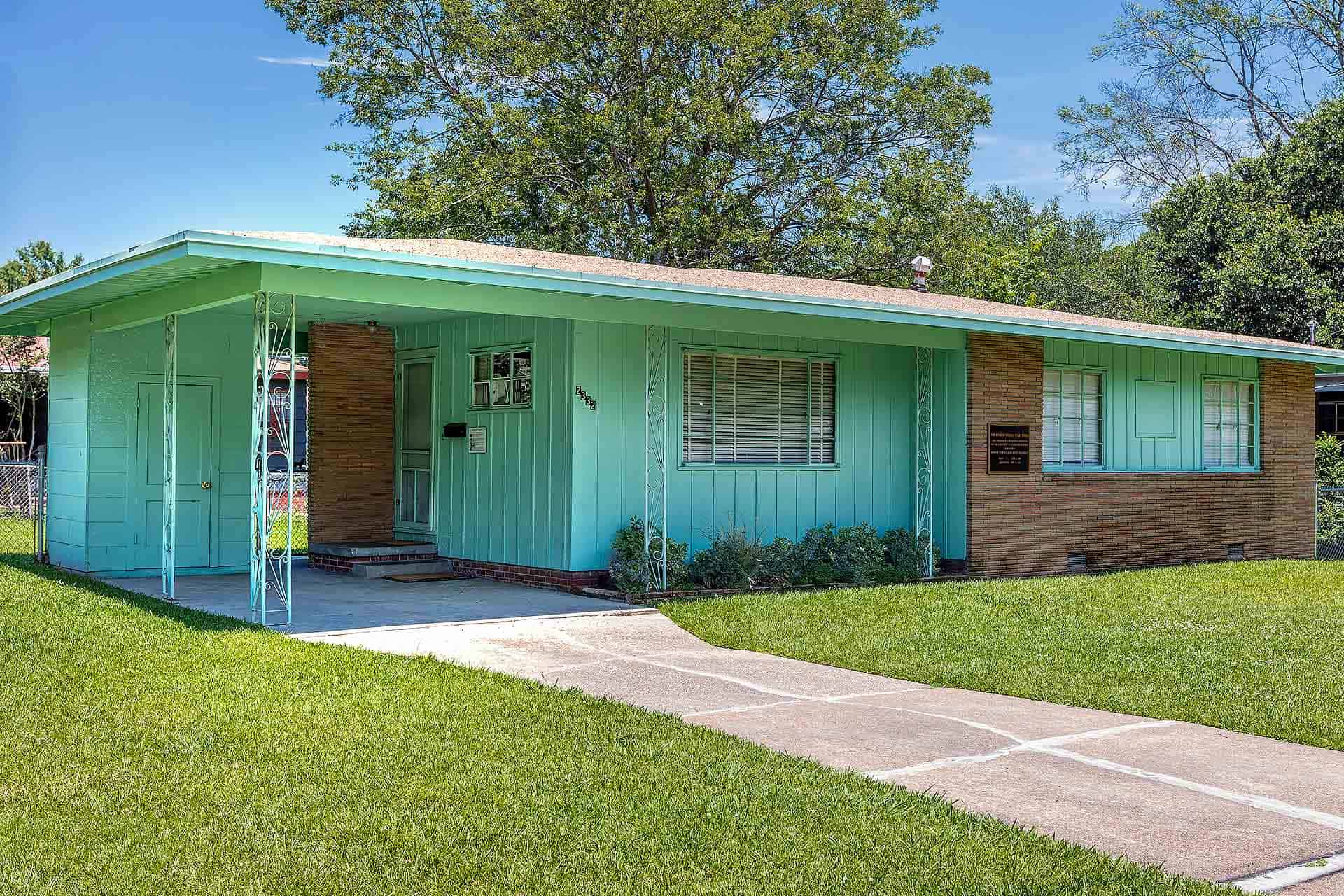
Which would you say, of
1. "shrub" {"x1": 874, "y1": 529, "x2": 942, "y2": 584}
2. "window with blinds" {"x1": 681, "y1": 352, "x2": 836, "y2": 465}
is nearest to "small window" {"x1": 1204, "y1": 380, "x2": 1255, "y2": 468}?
"shrub" {"x1": 874, "y1": 529, "x2": 942, "y2": 584}

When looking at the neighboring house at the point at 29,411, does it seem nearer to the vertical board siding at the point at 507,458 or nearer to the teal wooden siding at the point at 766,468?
the vertical board siding at the point at 507,458

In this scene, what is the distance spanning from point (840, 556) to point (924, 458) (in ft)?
6.26

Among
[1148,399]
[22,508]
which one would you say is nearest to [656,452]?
[1148,399]

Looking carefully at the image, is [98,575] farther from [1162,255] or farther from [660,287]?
[1162,255]

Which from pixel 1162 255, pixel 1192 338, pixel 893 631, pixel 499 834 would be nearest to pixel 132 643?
pixel 499 834

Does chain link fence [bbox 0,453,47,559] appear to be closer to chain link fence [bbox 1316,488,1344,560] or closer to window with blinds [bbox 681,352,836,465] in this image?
window with blinds [bbox 681,352,836,465]

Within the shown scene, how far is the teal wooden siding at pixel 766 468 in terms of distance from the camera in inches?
503

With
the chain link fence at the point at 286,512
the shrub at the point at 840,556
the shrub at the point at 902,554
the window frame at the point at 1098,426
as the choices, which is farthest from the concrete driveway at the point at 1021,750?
the window frame at the point at 1098,426

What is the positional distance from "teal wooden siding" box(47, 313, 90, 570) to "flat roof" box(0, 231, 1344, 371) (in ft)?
1.28

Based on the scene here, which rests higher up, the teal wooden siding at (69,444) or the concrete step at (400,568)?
the teal wooden siding at (69,444)

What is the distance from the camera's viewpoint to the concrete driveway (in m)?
5.04

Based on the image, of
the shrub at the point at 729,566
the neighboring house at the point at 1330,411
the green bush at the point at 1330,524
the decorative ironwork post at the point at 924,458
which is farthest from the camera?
the neighboring house at the point at 1330,411

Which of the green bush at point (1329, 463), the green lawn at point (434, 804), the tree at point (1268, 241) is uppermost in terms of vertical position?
the tree at point (1268, 241)

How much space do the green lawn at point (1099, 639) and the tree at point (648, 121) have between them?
1634 cm
